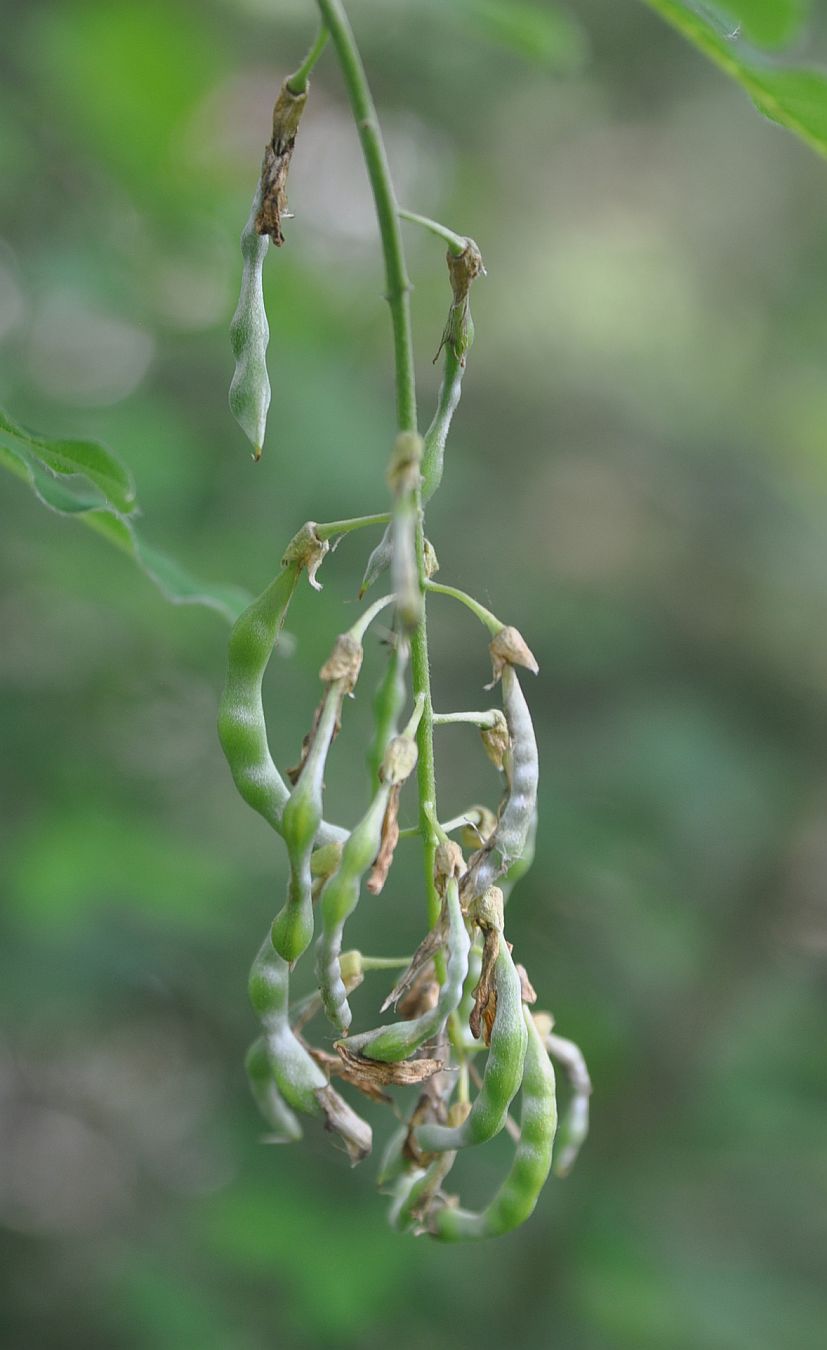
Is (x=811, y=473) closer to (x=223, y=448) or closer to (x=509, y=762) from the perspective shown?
(x=223, y=448)

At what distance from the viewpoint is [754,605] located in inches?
259

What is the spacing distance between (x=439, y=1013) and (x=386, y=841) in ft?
0.47

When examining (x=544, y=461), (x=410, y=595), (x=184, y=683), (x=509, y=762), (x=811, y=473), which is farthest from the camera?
(x=544, y=461)

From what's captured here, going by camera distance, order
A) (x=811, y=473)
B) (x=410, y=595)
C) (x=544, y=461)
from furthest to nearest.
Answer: (x=544, y=461) < (x=811, y=473) < (x=410, y=595)

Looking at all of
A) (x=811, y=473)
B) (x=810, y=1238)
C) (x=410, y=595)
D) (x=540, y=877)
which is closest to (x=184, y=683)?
(x=540, y=877)

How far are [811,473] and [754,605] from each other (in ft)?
3.61

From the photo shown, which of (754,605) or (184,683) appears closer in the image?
(184,683)

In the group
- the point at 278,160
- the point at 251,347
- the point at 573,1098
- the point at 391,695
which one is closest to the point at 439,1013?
the point at 391,695

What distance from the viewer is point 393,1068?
1102 mm

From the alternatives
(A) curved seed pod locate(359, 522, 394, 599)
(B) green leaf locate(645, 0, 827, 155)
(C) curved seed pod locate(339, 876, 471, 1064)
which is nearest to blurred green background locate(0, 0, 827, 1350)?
(B) green leaf locate(645, 0, 827, 155)

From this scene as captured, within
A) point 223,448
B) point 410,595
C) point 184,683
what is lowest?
point 184,683

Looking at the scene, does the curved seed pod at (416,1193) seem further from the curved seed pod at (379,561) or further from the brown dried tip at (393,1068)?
the curved seed pod at (379,561)

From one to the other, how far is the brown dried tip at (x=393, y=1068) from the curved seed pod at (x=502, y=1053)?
5 centimetres

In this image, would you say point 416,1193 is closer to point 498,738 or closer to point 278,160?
point 498,738
